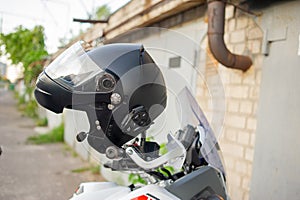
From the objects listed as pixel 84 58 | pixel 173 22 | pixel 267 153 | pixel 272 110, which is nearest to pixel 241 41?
pixel 272 110

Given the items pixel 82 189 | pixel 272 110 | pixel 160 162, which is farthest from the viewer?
pixel 272 110

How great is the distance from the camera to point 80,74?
1294 millimetres

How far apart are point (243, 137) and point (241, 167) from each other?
30cm

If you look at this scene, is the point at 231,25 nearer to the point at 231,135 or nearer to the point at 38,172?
the point at 231,135

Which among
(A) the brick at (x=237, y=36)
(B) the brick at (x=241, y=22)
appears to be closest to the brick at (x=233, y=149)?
(A) the brick at (x=237, y=36)

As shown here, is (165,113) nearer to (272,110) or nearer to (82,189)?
(82,189)

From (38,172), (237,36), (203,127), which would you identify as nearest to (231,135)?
(237,36)

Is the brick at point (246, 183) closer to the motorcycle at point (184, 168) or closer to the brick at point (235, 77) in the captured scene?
the brick at point (235, 77)

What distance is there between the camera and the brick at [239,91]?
2.96 m

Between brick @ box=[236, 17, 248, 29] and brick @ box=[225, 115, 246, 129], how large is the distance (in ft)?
2.97

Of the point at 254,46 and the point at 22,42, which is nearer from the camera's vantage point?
the point at 254,46

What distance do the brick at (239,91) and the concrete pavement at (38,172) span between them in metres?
2.82

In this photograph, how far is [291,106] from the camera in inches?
96.9

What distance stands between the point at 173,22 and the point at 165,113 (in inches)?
119
